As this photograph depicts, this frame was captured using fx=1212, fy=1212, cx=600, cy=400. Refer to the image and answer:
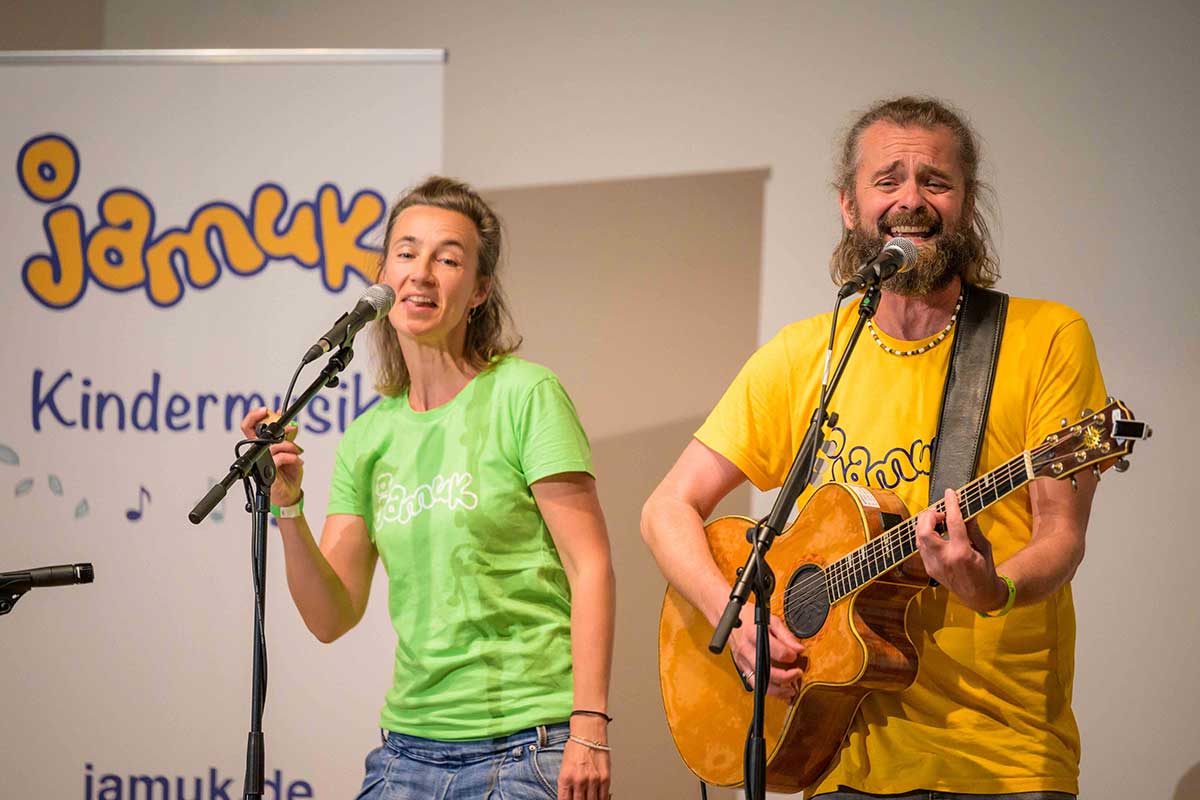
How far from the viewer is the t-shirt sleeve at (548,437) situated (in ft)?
8.83

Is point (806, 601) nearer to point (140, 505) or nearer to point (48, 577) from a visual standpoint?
point (48, 577)

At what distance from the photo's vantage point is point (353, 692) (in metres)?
3.55

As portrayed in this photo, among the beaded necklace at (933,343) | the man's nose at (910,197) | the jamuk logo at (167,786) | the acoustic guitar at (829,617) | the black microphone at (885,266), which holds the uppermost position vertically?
the man's nose at (910,197)

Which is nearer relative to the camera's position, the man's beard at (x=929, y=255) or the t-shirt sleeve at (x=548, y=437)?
the man's beard at (x=929, y=255)

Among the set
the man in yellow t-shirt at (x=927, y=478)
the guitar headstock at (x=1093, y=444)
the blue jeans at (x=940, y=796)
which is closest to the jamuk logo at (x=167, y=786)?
the man in yellow t-shirt at (x=927, y=478)

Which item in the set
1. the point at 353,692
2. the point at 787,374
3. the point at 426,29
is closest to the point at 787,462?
the point at 787,374

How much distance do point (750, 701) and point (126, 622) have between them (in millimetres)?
1995

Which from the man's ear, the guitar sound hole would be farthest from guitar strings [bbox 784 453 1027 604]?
the man's ear

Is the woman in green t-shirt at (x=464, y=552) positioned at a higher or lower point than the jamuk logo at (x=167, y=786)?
higher

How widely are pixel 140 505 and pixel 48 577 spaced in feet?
5.39

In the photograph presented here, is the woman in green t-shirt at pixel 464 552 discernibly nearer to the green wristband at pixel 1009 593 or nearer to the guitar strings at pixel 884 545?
the guitar strings at pixel 884 545

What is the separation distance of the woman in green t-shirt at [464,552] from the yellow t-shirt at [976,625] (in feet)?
1.86

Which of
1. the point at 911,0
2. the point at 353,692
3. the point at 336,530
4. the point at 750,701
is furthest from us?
the point at 911,0

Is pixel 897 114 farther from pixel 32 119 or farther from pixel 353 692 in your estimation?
pixel 32 119
